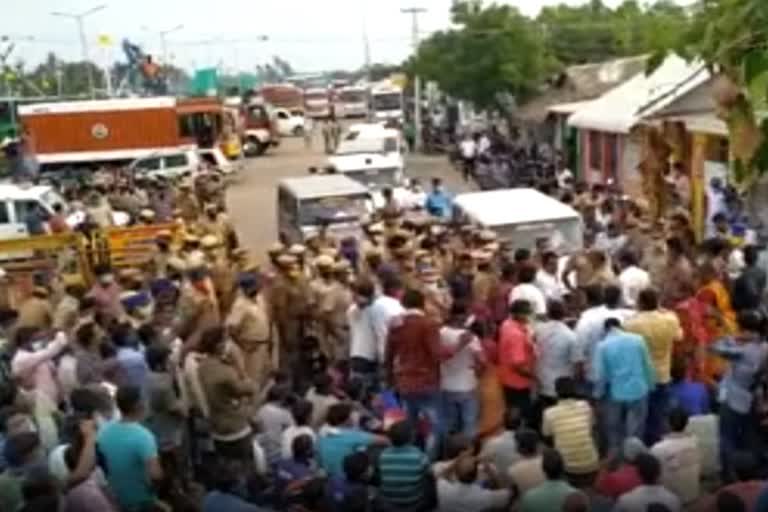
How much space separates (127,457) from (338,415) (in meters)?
1.29

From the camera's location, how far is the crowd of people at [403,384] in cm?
731

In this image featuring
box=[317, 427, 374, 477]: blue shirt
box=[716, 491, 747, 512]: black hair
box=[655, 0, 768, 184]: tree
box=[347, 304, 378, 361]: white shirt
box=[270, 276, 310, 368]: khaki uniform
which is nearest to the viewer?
box=[655, 0, 768, 184]: tree

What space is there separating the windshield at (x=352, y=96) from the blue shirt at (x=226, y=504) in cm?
7425

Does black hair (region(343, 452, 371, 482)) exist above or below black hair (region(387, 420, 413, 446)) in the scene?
below

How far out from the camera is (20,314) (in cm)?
1136

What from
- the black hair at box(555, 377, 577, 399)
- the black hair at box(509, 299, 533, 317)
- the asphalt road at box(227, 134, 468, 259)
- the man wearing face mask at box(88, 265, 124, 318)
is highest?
the black hair at box(509, 299, 533, 317)

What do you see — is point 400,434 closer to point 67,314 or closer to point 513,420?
point 513,420

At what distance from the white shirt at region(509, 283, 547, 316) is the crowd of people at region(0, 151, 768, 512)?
30 mm

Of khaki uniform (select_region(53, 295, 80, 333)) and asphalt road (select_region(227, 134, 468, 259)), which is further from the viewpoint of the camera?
asphalt road (select_region(227, 134, 468, 259))

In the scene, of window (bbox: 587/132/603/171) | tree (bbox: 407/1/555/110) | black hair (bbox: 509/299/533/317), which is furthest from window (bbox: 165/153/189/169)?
black hair (bbox: 509/299/533/317)

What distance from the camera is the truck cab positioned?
716 inches

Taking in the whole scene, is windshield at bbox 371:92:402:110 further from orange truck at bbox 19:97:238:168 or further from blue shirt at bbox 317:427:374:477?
blue shirt at bbox 317:427:374:477

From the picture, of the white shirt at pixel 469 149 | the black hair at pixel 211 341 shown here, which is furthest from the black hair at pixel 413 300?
the white shirt at pixel 469 149

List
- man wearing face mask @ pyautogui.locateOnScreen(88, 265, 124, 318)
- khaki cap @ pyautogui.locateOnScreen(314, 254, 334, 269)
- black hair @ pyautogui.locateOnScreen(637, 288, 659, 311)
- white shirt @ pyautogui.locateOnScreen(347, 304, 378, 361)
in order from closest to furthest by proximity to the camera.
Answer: black hair @ pyautogui.locateOnScreen(637, 288, 659, 311) < white shirt @ pyautogui.locateOnScreen(347, 304, 378, 361) < man wearing face mask @ pyautogui.locateOnScreen(88, 265, 124, 318) < khaki cap @ pyautogui.locateOnScreen(314, 254, 334, 269)
